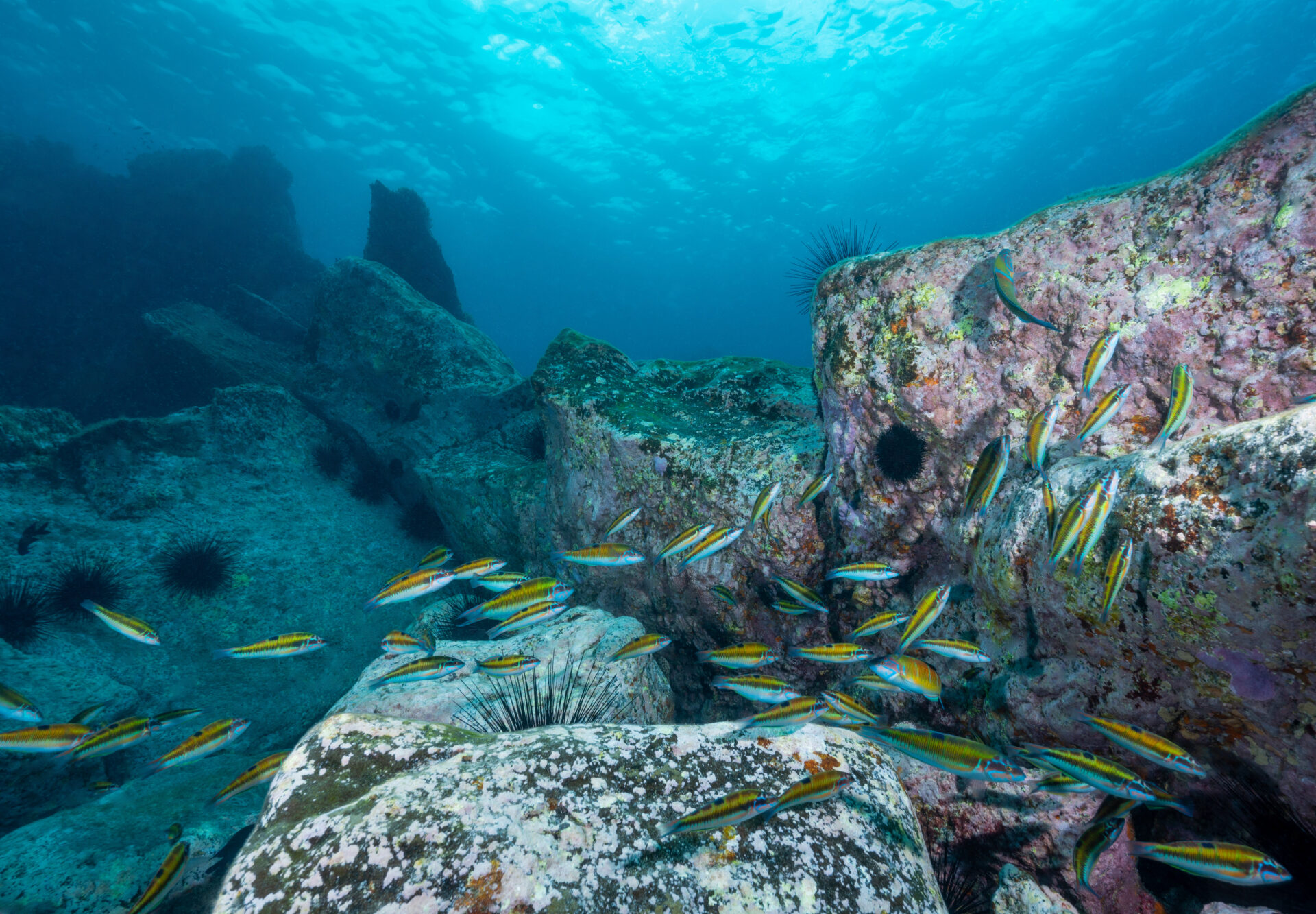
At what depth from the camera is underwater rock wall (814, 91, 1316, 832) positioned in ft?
6.18

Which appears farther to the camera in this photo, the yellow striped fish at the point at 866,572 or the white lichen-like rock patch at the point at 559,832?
the yellow striped fish at the point at 866,572

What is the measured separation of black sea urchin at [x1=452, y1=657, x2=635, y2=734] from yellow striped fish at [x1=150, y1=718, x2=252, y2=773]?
1356 mm

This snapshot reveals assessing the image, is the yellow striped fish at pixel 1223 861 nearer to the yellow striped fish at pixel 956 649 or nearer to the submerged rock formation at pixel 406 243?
the yellow striped fish at pixel 956 649

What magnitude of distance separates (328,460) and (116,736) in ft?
24.5

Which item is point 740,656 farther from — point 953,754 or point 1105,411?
point 1105,411

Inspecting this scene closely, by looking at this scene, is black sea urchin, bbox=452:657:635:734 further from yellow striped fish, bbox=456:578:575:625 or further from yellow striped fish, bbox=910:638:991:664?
yellow striped fish, bbox=910:638:991:664

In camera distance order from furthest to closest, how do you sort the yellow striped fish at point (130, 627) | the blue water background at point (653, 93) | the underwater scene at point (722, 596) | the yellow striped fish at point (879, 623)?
the blue water background at point (653, 93)
the yellow striped fish at point (130, 627)
the yellow striped fish at point (879, 623)
the underwater scene at point (722, 596)

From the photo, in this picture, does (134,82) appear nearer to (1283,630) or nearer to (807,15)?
(807,15)

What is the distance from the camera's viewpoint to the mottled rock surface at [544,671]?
3.78 meters

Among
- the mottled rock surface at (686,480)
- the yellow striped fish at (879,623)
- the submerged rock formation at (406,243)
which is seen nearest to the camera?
the yellow striped fish at (879,623)

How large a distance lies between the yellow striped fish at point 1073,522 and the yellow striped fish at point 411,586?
3.47m

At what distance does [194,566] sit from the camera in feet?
22.5

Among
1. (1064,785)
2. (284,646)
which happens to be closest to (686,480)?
(1064,785)

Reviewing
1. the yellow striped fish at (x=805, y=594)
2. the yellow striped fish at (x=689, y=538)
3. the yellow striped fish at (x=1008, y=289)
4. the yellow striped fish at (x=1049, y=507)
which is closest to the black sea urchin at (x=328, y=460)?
the yellow striped fish at (x=689, y=538)
